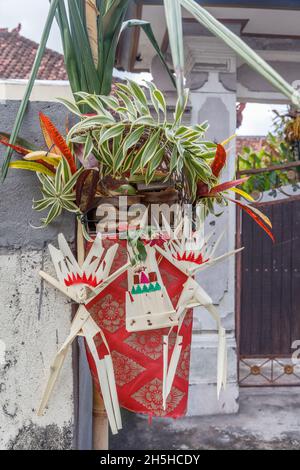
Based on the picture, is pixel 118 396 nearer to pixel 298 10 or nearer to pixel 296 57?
pixel 298 10

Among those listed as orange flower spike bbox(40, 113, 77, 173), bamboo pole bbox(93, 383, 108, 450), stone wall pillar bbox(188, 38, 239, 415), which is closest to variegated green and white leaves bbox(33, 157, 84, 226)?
orange flower spike bbox(40, 113, 77, 173)

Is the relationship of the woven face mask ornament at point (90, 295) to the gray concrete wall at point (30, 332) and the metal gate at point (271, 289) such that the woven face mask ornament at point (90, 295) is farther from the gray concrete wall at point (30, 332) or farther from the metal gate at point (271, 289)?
the metal gate at point (271, 289)

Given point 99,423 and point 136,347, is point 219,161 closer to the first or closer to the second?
point 136,347

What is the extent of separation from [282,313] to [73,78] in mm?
3538

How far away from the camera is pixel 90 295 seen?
1.15m

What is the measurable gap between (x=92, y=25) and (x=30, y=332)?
727mm

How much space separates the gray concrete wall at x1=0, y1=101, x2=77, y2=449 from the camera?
49.7 inches

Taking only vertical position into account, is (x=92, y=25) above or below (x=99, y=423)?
above

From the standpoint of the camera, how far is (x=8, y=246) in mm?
1274

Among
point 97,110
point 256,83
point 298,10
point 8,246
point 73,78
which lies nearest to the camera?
point 97,110

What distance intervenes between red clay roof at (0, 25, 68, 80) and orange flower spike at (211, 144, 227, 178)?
9948mm

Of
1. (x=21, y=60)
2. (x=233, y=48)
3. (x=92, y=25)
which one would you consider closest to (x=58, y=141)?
(x=92, y=25)
